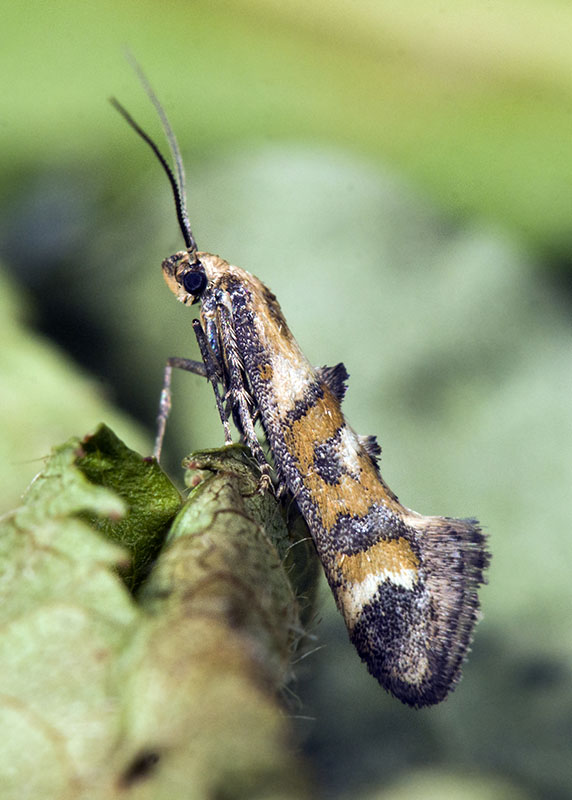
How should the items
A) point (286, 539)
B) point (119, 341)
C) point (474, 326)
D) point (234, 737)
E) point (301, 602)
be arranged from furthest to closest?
point (119, 341) < point (474, 326) < point (286, 539) < point (301, 602) < point (234, 737)

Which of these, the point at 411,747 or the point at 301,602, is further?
the point at 411,747

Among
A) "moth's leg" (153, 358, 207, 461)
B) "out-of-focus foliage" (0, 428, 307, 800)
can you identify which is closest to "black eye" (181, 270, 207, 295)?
"moth's leg" (153, 358, 207, 461)

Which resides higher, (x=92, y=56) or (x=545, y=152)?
(x=92, y=56)

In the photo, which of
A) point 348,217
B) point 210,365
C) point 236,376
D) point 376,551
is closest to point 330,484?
point 376,551

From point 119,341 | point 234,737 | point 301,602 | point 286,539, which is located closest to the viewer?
point 234,737

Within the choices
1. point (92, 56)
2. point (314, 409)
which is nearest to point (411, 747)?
point (314, 409)

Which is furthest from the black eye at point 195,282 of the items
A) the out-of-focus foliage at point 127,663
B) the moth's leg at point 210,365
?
the out-of-focus foliage at point 127,663

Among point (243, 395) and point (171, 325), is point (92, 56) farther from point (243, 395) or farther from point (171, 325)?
point (243, 395)

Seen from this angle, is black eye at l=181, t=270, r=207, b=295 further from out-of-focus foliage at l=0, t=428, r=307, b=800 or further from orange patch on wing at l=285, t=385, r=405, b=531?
out-of-focus foliage at l=0, t=428, r=307, b=800
